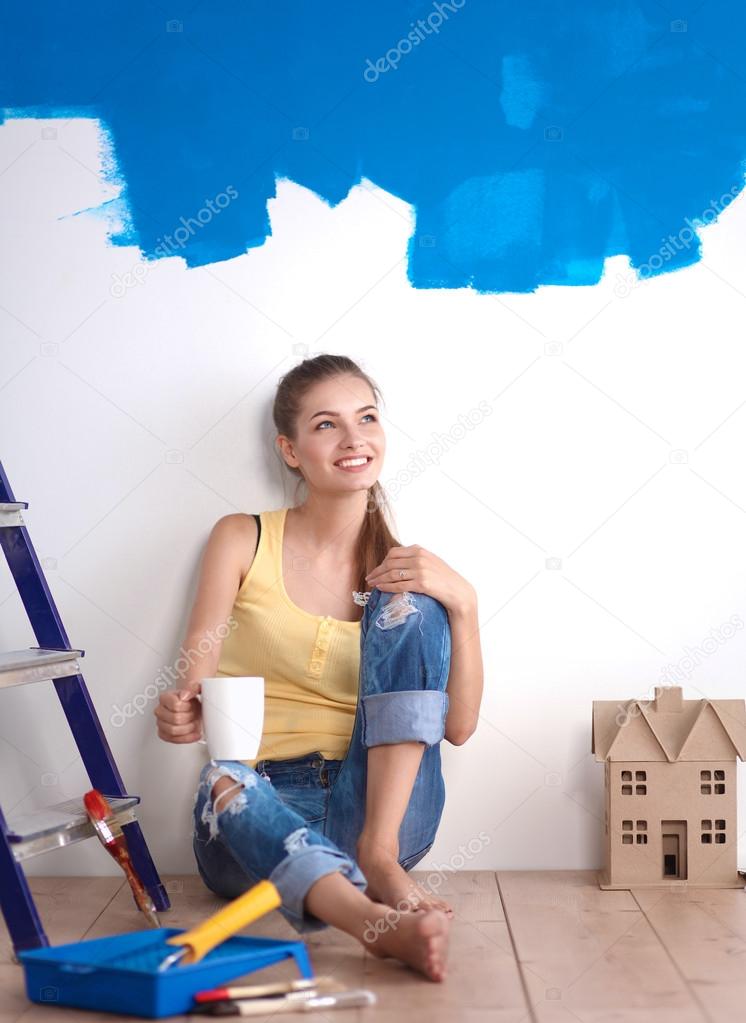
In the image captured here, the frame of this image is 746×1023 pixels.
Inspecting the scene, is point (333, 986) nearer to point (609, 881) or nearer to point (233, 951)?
point (233, 951)

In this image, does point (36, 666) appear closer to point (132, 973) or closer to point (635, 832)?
point (132, 973)

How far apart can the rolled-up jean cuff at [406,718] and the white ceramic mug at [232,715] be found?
0.21m

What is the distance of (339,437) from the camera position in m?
2.03

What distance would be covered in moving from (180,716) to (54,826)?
26cm

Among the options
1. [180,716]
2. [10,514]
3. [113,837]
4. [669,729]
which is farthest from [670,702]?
[10,514]

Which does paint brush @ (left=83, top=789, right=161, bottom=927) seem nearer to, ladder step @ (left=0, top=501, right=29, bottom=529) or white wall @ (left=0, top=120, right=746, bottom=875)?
white wall @ (left=0, top=120, right=746, bottom=875)

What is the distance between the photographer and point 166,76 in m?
2.18

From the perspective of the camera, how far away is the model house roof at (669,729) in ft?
6.46

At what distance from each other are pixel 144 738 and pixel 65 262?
0.98 metres

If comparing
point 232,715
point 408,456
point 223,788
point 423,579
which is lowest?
point 223,788

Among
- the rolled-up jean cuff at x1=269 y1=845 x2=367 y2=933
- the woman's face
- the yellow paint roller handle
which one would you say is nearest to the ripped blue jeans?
the rolled-up jean cuff at x1=269 y1=845 x2=367 y2=933

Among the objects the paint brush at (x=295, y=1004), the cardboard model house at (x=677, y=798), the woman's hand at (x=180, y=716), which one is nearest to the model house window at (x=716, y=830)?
the cardboard model house at (x=677, y=798)

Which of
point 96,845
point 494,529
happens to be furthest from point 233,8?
point 96,845

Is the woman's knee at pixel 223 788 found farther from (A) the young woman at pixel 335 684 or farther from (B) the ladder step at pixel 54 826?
(B) the ladder step at pixel 54 826
